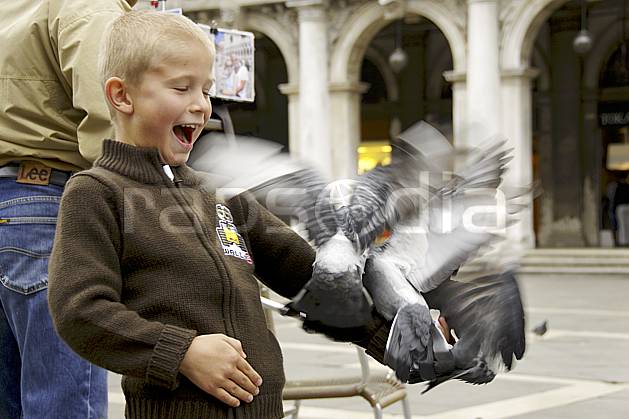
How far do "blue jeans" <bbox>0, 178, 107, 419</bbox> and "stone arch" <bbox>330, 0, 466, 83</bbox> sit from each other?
2047 cm

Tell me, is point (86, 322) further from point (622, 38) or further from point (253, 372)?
point (622, 38)

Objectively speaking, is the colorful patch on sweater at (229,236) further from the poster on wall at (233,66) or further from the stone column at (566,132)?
the stone column at (566,132)

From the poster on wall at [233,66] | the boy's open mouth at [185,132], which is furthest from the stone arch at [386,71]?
the boy's open mouth at [185,132]

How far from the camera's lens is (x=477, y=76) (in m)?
21.9

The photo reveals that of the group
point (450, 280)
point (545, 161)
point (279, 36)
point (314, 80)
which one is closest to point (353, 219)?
point (450, 280)

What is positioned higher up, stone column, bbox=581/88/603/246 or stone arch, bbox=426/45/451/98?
stone arch, bbox=426/45/451/98

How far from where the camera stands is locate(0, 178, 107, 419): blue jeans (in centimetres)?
298

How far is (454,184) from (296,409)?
11.6ft

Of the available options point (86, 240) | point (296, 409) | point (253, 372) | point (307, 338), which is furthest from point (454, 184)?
point (307, 338)

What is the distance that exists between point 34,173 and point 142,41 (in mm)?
1115

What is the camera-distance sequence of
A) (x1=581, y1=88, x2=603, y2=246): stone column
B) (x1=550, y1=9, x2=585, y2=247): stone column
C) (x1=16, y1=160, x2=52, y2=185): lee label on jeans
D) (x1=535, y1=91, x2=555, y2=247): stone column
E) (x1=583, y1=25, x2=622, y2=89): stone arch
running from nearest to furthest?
(x1=16, y1=160, x2=52, y2=185): lee label on jeans → (x1=583, y1=25, x2=622, y2=89): stone arch → (x1=581, y1=88, x2=603, y2=246): stone column → (x1=550, y1=9, x2=585, y2=247): stone column → (x1=535, y1=91, x2=555, y2=247): stone column

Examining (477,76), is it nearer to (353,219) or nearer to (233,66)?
→ (233,66)

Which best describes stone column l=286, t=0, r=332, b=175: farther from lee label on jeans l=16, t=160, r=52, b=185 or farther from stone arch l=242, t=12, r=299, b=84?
lee label on jeans l=16, t=160, r=52, b=185

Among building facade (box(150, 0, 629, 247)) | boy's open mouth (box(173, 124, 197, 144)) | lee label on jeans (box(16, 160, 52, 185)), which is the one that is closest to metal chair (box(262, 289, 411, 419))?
lee label on jeans (box(16, 160, 52, 185))
